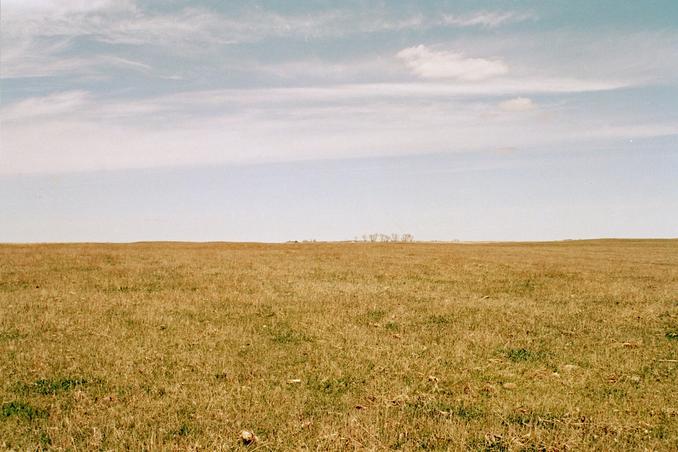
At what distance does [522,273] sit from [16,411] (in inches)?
1042

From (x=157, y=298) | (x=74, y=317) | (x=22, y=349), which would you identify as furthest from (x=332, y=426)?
(x=157, y=298)

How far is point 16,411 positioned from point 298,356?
17.6ft

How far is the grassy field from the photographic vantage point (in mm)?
7078

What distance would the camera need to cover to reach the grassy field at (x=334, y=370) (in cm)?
708

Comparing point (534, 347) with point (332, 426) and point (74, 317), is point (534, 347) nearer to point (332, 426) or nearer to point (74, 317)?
point (332, 426)

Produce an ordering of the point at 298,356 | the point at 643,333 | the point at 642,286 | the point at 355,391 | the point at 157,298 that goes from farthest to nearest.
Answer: the point at 642,286, the point at 157,298, the point at 643,333, the point at 298,356, the point at 355,391

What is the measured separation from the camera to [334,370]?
32.4ft

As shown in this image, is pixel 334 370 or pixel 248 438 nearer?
pixel 248 438

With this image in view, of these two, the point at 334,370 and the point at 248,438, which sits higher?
the point at 334,370

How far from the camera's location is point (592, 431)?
719 cm

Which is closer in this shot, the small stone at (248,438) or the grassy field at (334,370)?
the small stone at (248,438)

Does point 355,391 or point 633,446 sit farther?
point 355,391

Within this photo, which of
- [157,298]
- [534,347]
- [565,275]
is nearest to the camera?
[534,347]

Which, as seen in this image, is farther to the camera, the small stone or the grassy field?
the grassy field
